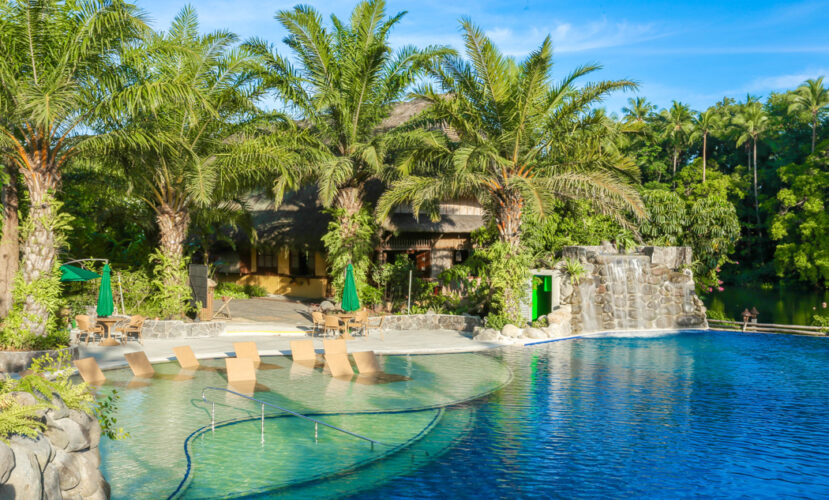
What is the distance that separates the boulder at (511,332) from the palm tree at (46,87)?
1139 centimetres

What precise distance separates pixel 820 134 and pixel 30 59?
50.1 metres

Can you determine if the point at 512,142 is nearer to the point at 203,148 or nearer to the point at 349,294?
the point at 349,294

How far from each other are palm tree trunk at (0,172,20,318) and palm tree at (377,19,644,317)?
963 cm

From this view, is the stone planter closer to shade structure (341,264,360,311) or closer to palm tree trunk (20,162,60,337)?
palm tree trunk (20,162,60,337)

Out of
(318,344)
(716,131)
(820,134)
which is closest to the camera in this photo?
(318,344)

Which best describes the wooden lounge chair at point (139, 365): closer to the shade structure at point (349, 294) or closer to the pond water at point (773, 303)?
the shade structure at point (349, 294)

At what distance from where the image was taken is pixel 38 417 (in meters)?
5.81

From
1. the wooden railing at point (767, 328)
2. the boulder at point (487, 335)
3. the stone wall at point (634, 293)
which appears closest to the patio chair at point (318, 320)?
the boulder at point (487, 335)

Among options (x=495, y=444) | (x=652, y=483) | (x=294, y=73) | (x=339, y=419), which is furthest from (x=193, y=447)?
(x=294, y=73)

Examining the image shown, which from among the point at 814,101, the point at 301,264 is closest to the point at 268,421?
the point at 301,264

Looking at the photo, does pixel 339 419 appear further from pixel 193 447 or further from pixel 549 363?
pixel 549 363

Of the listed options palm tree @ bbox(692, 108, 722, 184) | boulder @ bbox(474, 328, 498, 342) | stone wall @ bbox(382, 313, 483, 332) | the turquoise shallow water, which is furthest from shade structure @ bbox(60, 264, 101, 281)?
palm tree @ bbox(692, 108, 722, 184)

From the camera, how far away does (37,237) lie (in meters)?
13.7

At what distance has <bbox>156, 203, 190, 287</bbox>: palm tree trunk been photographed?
61.7ft
